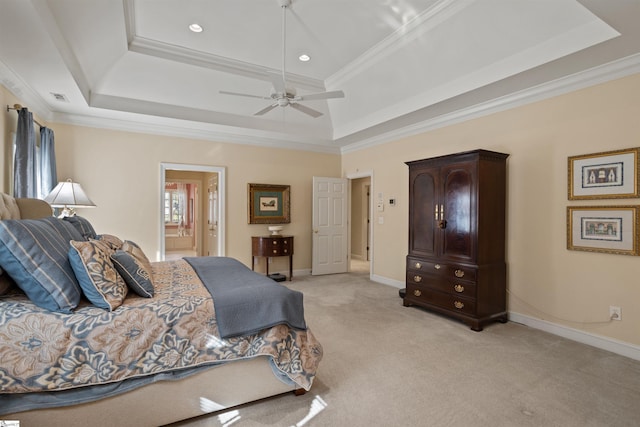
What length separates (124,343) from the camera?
1.71 meters

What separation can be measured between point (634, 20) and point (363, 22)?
7.18 ft

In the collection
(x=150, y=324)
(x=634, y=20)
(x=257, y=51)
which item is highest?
(x=257, y=51)

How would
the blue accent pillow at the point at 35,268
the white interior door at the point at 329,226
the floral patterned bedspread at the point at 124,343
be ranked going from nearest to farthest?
the floral patterned bedspread at the point at 124,343
the blue accent pillow at the point at 35,268
the white interior door at the point at 329,226

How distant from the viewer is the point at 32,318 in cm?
160

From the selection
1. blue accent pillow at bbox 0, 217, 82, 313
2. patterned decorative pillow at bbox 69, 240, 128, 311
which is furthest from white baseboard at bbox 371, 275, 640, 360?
blue accent pillow at bbox 0, 217, 82, 313

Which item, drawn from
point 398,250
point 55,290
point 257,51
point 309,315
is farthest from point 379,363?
point 257,51

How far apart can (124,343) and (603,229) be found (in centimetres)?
399

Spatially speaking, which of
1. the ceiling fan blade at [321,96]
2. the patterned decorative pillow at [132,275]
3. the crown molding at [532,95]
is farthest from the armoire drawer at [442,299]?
the patterned decorative pillow at [132,275]

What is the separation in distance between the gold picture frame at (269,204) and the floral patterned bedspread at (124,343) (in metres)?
3.84

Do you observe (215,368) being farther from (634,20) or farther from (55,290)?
(634,20)

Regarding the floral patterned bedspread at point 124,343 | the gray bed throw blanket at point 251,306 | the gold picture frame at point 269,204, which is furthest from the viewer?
the gold picture frame at point 269,204

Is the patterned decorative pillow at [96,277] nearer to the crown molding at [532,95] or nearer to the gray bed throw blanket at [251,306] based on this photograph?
the gray bed throw blanket at [251,306]

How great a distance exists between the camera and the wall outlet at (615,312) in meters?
2.95

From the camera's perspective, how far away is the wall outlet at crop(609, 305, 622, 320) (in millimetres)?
2953
